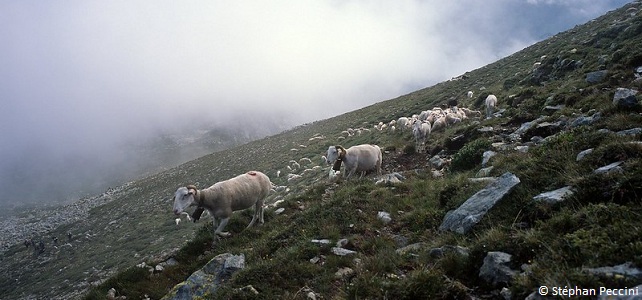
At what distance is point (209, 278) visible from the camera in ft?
25.4

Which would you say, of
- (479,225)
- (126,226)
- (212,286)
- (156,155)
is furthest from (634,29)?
(156,155)

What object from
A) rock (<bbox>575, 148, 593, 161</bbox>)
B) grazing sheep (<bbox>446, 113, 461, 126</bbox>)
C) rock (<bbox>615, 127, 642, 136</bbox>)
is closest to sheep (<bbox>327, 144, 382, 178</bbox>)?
grazing sheep (<bbox>446, 113, 461, 126</bbox>)

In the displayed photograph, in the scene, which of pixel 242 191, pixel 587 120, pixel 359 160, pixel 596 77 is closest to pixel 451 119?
pixel 596 77

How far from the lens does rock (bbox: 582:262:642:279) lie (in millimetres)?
3442

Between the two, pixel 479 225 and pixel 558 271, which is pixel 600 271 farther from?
pixel 479 225

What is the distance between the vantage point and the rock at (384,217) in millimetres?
8789

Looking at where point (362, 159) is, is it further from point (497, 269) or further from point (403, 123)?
point (403, 123)

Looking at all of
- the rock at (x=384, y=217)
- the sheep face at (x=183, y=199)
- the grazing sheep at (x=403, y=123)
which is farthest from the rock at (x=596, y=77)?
the sheep face at (x=183, y=199)

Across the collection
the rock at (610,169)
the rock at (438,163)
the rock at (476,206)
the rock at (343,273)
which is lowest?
the rock at (343,273)

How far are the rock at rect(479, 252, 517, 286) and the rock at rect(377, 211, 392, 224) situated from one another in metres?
3.90

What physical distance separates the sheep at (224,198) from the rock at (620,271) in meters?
9.91

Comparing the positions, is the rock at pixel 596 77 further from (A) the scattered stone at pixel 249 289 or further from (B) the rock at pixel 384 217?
(A) the scattered stone at pixel 249 289

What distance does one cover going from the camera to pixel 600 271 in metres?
3.65

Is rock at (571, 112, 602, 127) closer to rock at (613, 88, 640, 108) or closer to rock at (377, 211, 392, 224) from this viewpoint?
rock at (613, 88, 640, 108)
